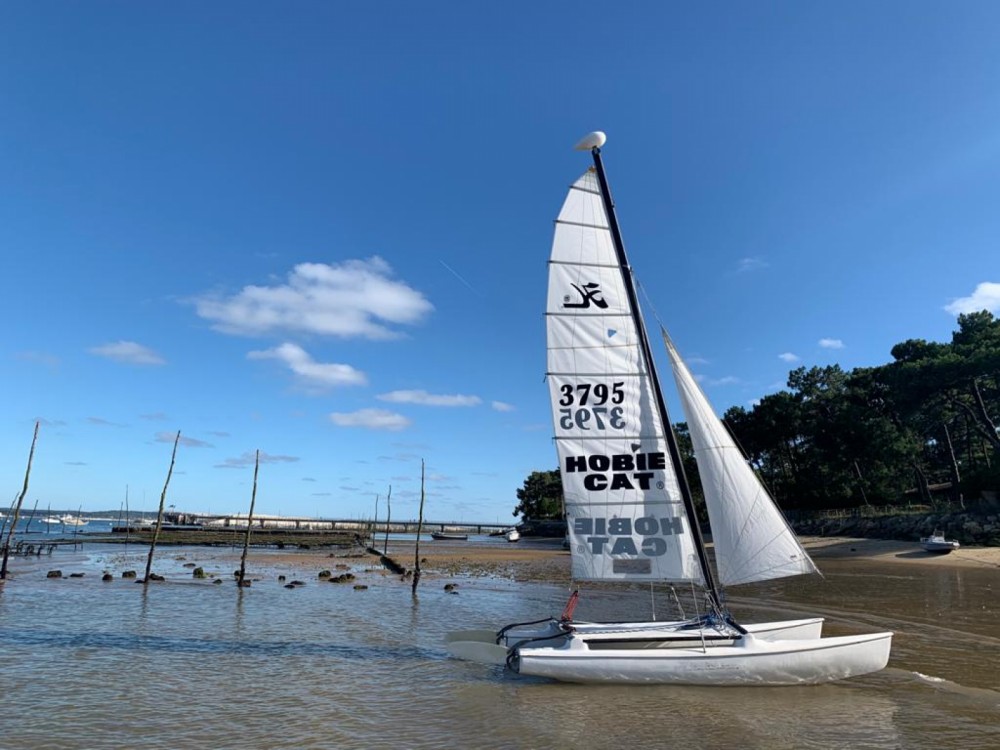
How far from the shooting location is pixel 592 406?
1355 centimetres

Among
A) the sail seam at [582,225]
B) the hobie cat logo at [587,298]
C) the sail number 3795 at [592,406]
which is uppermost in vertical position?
the sail seam at [582,225]

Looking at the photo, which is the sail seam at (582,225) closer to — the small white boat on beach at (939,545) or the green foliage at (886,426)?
the small white boat on beach at (939,545)

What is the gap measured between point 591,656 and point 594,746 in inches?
105

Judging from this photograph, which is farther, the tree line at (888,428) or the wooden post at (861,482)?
the wooden post at (861,482)

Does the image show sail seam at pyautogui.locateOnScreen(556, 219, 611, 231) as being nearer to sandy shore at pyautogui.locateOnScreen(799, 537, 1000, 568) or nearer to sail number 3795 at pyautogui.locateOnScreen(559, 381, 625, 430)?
sail number 3795 at pyautogui.locateOnScreen(559, 381, 625, 430)

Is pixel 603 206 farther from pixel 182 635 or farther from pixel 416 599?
pixel 416 599

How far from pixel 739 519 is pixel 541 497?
124 metres

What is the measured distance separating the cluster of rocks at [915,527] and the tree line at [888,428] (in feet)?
14.7

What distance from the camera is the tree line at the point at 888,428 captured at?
5453cm

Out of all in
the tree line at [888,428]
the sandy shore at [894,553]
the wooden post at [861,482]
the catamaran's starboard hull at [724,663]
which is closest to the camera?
the catamaran's starboard hull at [724,663]

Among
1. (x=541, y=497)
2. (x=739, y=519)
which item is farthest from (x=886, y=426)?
(x=541, y=497)

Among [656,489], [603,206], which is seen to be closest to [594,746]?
[656,489]

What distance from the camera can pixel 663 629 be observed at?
515 inches

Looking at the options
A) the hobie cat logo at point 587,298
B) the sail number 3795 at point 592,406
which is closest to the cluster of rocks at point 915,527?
the sail number 3795 at point 592,406
